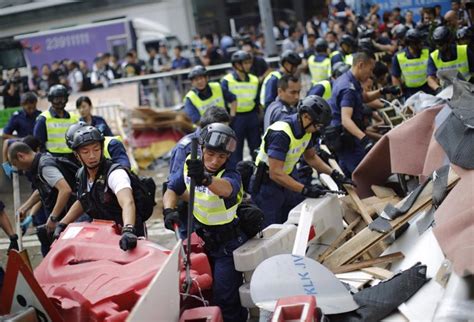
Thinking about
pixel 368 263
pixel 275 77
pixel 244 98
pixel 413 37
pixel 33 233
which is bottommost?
pixel 33 233

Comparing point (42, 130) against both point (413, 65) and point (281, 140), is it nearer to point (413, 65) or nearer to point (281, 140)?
point (281, 140)

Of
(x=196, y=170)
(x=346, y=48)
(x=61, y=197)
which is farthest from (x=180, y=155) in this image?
(x=346, y=48)

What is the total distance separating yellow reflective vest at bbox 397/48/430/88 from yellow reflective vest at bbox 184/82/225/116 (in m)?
2.50

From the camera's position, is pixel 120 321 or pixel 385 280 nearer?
pixel 120 321

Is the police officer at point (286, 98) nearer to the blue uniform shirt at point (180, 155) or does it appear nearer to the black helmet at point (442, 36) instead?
the blue uniform shirt at point (180, 155)

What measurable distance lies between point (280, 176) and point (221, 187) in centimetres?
133

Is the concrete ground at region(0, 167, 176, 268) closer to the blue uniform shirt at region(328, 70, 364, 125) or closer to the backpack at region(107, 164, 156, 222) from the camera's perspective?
the backpack at region(107, 164, 156, 222)

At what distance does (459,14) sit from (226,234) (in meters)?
9.34

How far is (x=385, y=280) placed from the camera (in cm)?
456

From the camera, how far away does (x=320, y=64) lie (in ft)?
39.6

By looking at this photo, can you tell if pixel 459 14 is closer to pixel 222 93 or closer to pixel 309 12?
pixel 222 93

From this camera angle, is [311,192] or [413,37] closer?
[311,192]

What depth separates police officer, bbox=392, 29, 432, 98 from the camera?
386 inches

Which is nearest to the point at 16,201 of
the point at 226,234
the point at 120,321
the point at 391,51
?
the point at 226,234
